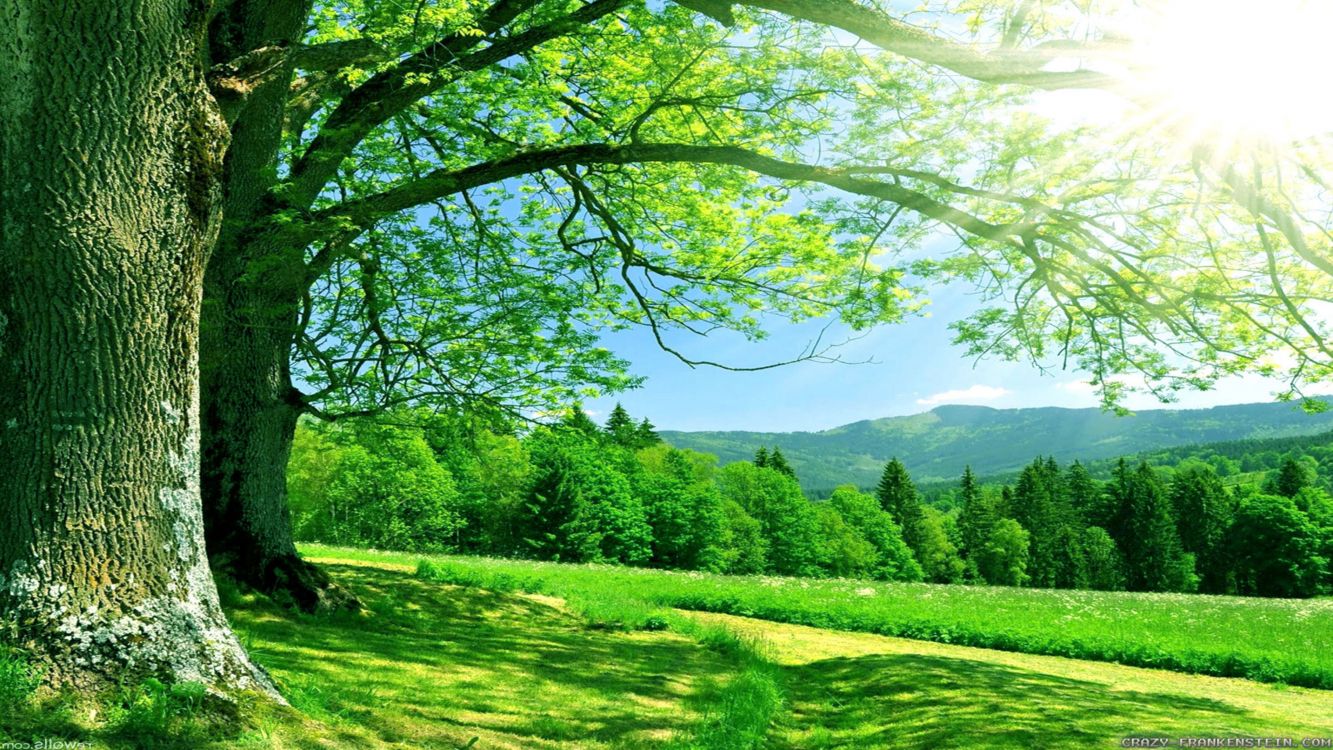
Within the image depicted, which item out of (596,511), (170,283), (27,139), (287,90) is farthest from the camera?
(596,511)

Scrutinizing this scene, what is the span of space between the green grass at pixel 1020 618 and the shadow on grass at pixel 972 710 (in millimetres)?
4707

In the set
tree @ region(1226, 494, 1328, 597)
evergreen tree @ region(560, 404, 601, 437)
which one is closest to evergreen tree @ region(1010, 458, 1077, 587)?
tree @ region(1226, 494, 1328, 597)

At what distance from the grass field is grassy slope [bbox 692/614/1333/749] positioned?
3 cm

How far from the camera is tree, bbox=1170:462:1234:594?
235 ft

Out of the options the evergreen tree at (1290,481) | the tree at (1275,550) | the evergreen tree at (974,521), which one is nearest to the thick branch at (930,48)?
the tree at (1275,550)

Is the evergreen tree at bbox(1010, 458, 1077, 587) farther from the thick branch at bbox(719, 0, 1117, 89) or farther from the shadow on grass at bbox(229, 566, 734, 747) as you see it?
the thick branch at bbox(719, 0, 1117, 89)

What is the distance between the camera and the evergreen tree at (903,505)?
79.9 meters

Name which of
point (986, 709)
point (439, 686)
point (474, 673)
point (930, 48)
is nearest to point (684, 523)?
point (986, 709)

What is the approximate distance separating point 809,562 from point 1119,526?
35016 millimetres

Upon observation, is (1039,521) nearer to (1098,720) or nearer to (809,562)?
(809,562)

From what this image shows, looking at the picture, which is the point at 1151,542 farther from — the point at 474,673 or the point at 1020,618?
→ the point at 474,673

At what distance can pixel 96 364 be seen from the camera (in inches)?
180

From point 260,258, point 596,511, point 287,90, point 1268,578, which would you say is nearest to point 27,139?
point 260,258

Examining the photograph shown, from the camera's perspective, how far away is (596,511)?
185 feet
